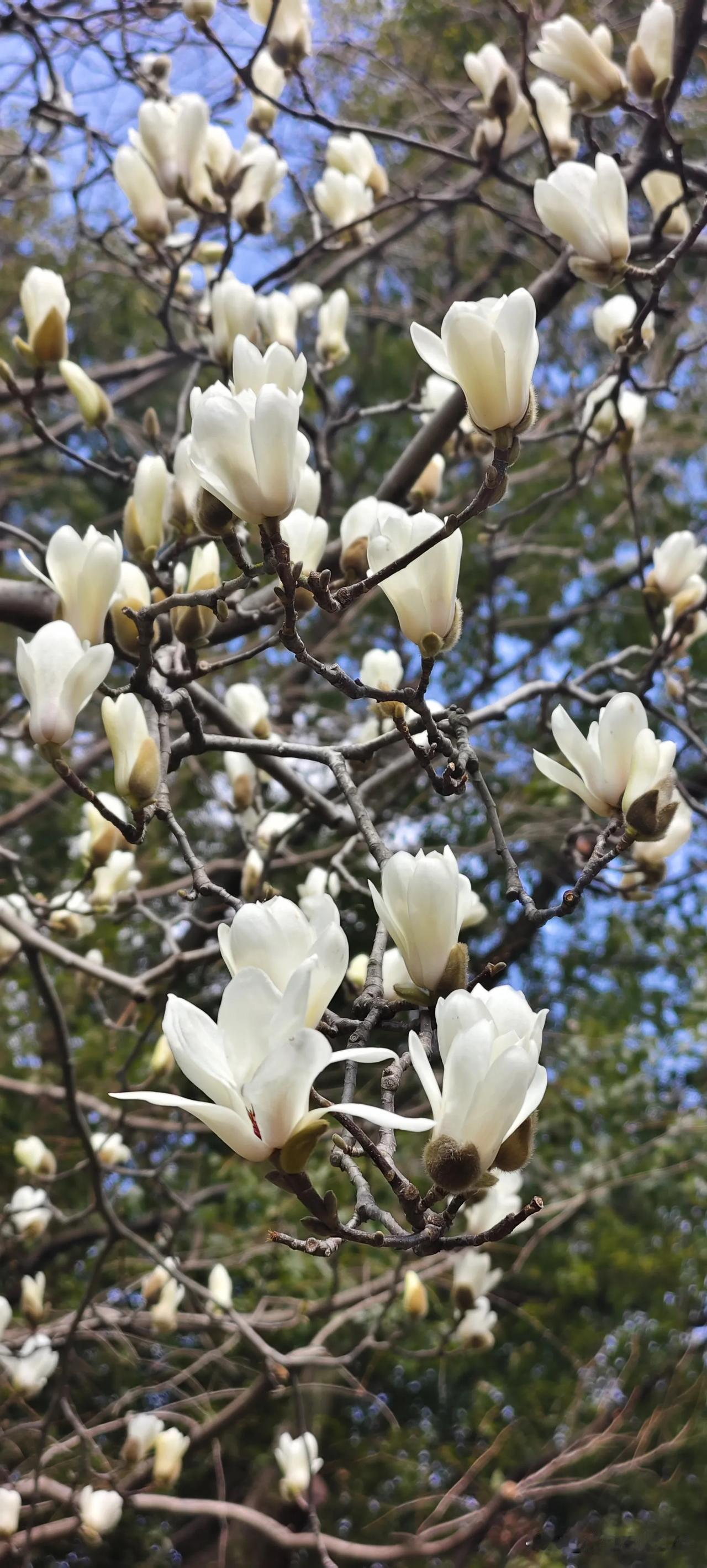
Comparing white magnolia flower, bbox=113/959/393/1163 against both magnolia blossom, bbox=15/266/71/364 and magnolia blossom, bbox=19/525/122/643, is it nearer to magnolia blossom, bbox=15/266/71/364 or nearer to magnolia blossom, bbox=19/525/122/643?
magnolia blossom, bbox=19/525/122/643

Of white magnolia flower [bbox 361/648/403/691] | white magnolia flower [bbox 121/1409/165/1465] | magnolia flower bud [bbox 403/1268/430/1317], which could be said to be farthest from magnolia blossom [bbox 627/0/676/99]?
white magnolia flower [bbox 121/1409/165/1465]

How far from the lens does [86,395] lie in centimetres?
127

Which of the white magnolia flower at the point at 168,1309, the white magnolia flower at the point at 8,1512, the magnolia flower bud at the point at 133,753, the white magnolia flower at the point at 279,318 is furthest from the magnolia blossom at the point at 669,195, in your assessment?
the white magnolia flower at the point at 8,1512

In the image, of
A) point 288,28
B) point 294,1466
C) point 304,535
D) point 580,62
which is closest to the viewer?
point 304,535

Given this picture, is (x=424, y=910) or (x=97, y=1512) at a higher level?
(x=424, y=910)

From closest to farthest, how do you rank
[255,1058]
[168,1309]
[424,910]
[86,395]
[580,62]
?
[255,1058]
[424,910]
[86,395]
[580,62]
[168,1309]

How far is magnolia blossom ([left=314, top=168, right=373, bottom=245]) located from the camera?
1886 millimetres

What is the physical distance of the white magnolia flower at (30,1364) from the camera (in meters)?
1.88

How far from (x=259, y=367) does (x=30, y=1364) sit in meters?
1.81

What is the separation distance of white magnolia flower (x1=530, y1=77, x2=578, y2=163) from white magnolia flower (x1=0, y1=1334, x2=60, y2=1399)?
209 cm

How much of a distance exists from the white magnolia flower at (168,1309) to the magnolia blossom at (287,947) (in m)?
1.65

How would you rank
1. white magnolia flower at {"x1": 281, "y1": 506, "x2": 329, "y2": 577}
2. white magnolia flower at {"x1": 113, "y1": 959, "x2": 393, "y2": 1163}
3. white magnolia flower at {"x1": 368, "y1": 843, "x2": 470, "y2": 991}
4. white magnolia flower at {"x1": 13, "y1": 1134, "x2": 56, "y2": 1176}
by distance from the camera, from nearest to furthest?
white magnolia flower at {"x1": 113, "y1": 959, "x2": 393, "y2": 1163}
white magnolia flower at {"x1": 368, "y1": 843, "x2": 470, "y2": 991}
white magnolia flower at {"x1": 281, "y1": 506, "x2": 329, "y2": 577}
white magnolia flower at {"x1": 13, "y1": 1134, "x2": 56, "y2": 1176}

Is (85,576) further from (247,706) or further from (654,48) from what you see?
(654,48)

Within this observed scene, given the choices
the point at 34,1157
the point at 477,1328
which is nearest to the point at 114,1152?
the point at 34,1157
